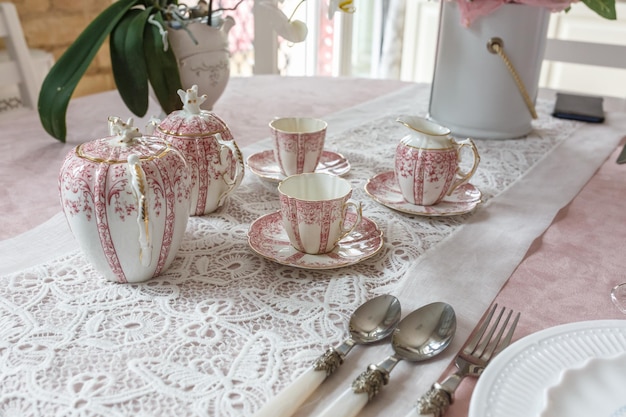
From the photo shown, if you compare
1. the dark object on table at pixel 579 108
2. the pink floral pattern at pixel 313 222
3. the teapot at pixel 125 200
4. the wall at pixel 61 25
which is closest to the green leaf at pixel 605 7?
the dark object on table at pixel 579 108

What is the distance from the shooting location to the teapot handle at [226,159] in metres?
0.66

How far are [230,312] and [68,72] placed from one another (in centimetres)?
61

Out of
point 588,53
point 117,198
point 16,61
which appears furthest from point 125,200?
point 588,53

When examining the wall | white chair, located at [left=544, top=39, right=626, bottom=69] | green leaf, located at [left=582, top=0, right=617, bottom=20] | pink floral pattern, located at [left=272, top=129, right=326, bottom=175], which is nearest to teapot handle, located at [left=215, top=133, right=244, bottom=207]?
pink floral pattern, located at [left=272, top=129, right=326, bottom=175]

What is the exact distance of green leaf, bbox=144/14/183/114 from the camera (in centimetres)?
90

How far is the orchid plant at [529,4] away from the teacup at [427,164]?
0.32 meters

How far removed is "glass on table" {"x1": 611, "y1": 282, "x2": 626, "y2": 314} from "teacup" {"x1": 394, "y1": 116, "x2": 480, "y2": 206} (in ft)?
0.76

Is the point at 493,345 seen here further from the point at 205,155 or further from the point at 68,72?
the point at 68,72

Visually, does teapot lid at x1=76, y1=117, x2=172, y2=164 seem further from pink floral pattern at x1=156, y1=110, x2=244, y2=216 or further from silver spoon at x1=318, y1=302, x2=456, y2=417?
silver spoon at x1=318, y1=302, x2=456, y2=417

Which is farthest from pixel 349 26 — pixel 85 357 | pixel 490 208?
pixel 85 357

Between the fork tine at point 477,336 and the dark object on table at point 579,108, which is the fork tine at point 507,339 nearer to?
the fork tine at point 477,336

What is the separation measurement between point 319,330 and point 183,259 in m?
0.19

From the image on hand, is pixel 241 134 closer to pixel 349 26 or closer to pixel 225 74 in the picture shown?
pixel 225 74

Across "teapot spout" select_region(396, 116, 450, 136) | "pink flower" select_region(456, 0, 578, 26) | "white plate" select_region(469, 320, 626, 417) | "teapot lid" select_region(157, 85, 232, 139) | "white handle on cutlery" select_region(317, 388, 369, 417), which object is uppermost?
"pink flower" select_region(456, 0, 578, 26)
